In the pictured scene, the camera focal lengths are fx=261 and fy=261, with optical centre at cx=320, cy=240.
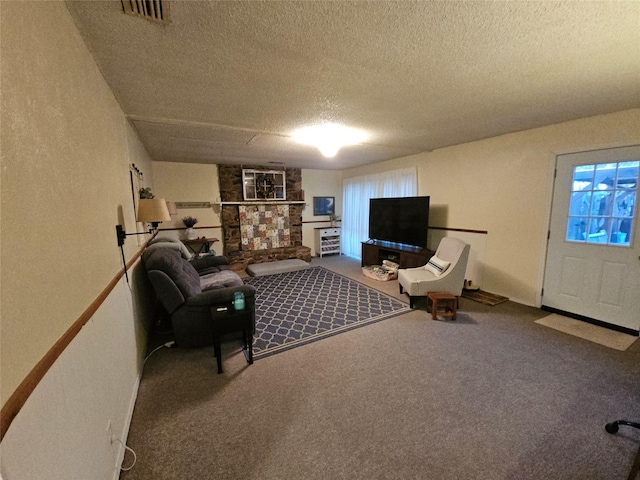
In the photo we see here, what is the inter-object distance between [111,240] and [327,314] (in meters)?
2.37

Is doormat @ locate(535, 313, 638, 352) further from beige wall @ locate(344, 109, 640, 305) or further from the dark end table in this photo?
the dark end table

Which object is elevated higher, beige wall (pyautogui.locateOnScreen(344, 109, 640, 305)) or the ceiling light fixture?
the ceiling light fixture

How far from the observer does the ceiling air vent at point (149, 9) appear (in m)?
1.17

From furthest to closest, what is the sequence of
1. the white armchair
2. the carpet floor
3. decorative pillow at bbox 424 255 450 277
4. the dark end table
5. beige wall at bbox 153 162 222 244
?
1. beige wall at bbox 153 162 222 244
2. decorative pillow at bbox 424 255 450 277
3. the white armchair
4. the dark end table
5. the carpet floor

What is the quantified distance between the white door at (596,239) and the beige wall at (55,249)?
4.40 metres

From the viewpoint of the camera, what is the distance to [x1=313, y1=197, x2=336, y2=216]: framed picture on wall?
6840mm

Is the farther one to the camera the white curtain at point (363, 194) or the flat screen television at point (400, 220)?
the white curtain at point (363, 194)

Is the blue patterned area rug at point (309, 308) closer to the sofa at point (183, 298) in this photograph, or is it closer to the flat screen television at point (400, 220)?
the sofa at point (183, 298)

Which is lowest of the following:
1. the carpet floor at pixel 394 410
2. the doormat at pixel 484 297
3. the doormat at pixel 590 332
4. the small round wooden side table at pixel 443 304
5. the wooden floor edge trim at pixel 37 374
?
the carpet floor at pixel 394 410

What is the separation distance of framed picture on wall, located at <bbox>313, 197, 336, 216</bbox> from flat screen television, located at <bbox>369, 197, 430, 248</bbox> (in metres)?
1.68

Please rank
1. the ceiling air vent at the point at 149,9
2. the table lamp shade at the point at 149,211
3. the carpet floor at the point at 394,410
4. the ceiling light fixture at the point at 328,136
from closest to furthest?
the ceiling air vent at the point at 149,9
the carpet floor at the point at 394,410
the table lamp shade at the point at 149,211
the ceiling light fixture at the point at 328,136

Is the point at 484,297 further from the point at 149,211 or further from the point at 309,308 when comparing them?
the point at 149,211

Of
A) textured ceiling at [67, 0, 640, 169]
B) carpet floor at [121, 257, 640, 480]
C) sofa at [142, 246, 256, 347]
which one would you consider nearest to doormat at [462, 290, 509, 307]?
carpet floor at [121, 257, 640, 480]

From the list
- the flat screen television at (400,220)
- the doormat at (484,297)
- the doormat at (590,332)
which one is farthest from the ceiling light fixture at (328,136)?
the doormat at (590,332)
